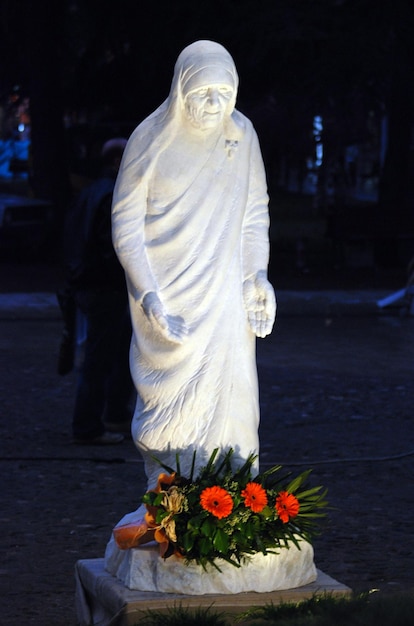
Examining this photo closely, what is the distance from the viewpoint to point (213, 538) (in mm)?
5109

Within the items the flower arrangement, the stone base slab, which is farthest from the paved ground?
the flower arrangement

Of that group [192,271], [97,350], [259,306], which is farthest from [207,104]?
[97,350]

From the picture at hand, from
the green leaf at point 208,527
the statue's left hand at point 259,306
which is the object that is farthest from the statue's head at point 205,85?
the green leaf at point 208,527

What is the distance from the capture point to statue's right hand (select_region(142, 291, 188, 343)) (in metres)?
5.34

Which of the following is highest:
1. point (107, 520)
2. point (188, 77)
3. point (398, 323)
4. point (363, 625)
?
point (188, 77)

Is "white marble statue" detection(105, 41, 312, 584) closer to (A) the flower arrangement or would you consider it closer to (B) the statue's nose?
(B) the statue's nose

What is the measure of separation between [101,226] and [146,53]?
16388 mm

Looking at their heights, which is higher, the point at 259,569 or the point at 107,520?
the point at 259,569

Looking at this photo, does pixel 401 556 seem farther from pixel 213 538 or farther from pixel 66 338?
pixel 66 338

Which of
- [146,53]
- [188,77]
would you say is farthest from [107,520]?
[146,53]

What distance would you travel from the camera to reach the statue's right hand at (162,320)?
534 cm

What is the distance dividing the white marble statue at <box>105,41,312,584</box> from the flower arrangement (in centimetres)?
14

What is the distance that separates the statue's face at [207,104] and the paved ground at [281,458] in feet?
7.01

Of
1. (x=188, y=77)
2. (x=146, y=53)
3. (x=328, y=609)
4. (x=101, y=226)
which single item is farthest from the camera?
(x=146, y=53)
